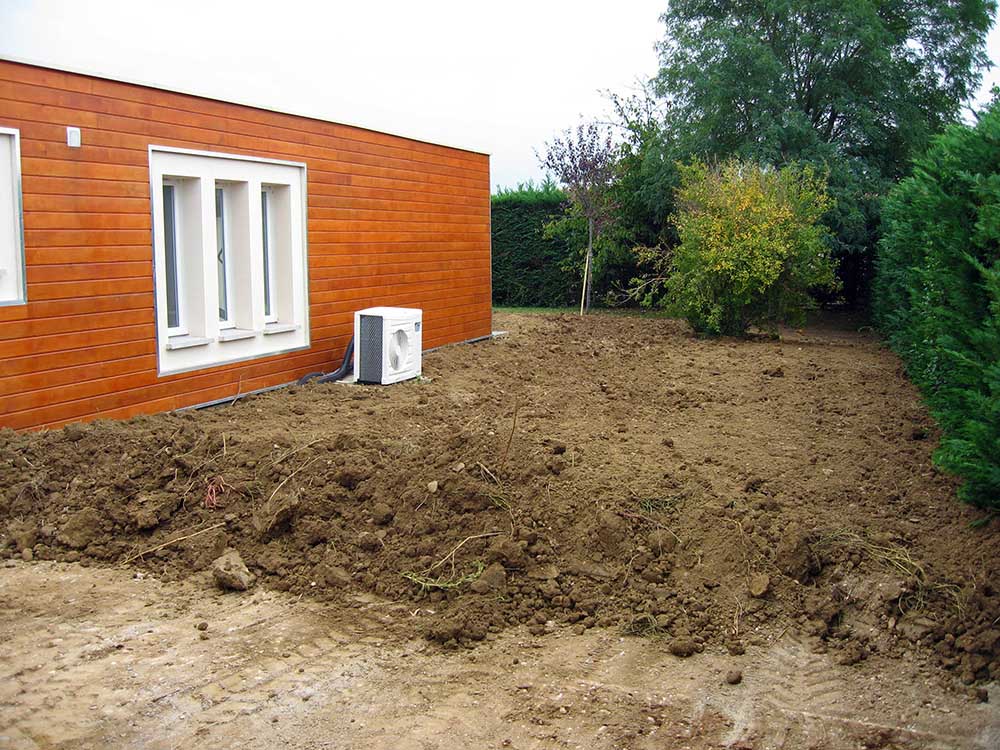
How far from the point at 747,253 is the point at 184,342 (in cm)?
870

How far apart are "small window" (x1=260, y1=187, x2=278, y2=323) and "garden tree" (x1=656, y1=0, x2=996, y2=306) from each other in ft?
38.4

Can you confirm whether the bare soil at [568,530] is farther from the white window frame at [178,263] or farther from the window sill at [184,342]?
the white window frame at [178,263]

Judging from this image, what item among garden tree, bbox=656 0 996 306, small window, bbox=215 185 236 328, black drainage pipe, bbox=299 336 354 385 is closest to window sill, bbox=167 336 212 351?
small window, bbox=215 185 236 328

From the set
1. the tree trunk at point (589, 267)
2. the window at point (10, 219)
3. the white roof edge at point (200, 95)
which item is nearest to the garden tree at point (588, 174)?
the tree trunk at point (589, 267)

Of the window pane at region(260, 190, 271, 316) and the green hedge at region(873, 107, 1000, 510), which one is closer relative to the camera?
the green hedge at region(873, 107, 1000, 510)

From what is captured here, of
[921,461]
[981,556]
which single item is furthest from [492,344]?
[981,556]

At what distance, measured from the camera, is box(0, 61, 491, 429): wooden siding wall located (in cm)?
741

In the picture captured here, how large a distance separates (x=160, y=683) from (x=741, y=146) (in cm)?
1795

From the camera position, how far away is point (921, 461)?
6.97m

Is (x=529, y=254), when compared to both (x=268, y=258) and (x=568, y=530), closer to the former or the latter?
(x=268, y=258)

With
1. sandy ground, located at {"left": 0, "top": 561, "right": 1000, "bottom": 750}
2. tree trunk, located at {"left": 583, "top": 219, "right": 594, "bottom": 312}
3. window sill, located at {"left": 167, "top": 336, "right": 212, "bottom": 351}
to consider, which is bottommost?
sandy ground, located at {"left": 0, "top": 561, "right": 1000, "bottom": 750}

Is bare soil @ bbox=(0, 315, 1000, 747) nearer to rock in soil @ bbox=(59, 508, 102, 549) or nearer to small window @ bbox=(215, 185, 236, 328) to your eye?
rock in soil @ bbox=(59, 508, 102, 549)

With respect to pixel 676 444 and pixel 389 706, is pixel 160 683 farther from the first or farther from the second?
pixel 676 444

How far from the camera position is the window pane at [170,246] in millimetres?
9141
